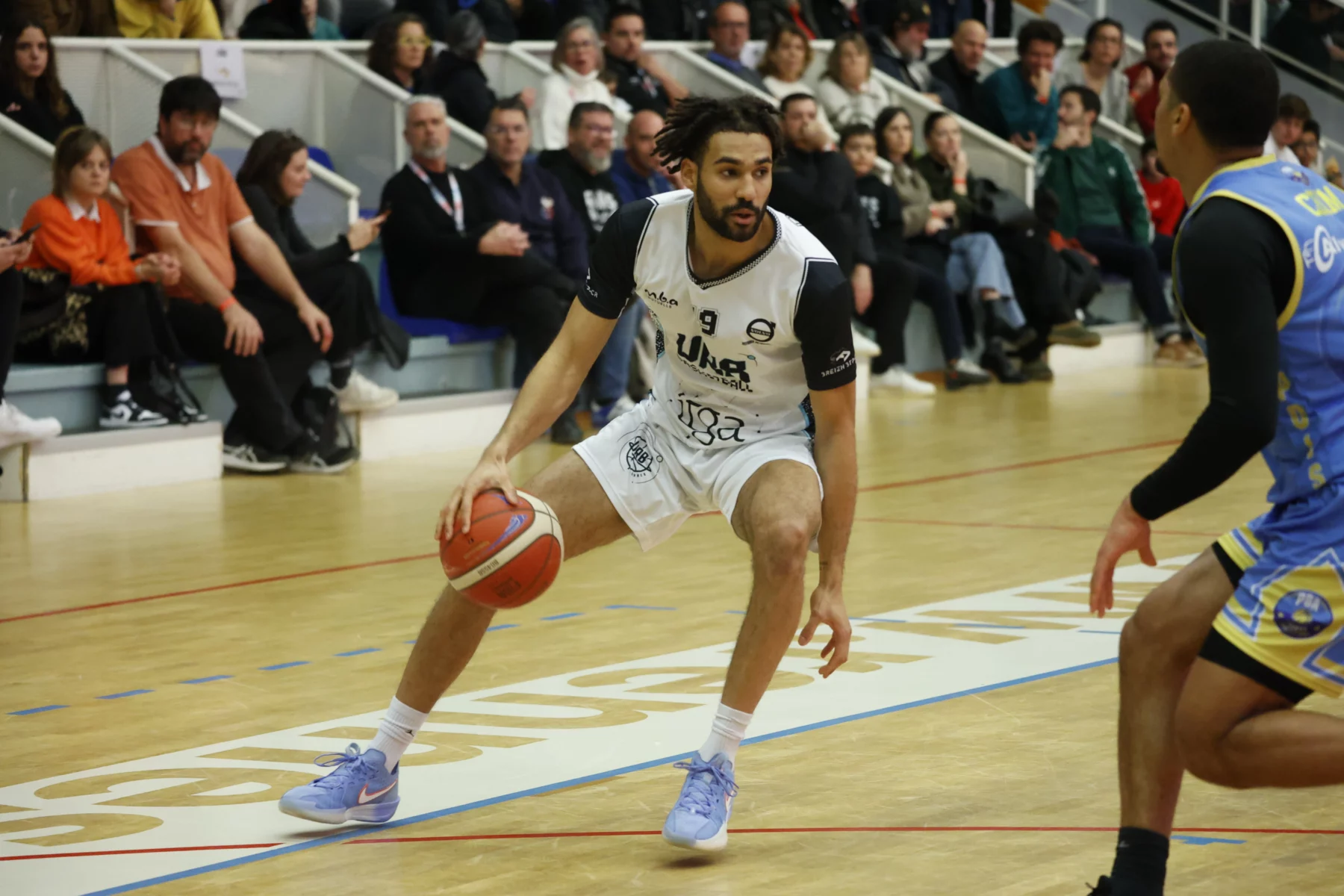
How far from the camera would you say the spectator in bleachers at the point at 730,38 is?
42.2 ft

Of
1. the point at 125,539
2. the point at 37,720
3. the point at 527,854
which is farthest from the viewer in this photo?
the point at 125,539

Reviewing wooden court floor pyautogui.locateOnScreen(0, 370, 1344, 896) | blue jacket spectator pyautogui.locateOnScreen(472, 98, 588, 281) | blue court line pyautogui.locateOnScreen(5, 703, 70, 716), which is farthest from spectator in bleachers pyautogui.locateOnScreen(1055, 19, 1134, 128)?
blue court line pyautogui.locateOnScreen(5, 703, 70, 716)

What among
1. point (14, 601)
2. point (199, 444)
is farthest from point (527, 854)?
point (199, 444)

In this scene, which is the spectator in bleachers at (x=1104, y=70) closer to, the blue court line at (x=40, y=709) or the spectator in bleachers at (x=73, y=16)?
the spectator in bleachers at (x=73, y=16)

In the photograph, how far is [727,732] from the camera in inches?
151

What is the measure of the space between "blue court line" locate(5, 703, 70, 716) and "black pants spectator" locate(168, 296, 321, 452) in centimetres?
413

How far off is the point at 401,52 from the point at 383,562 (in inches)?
179

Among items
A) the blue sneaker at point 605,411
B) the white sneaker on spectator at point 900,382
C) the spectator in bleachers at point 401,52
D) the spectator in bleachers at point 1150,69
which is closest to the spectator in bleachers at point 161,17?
the spectator in bleachers at point 401,52

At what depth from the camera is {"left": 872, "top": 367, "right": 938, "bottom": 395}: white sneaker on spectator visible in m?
12.2

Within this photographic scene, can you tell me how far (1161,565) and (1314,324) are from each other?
381 cm

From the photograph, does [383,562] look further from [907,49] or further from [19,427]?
[907,49]

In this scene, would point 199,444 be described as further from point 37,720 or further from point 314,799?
point 314,799

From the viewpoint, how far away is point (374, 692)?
5027mm

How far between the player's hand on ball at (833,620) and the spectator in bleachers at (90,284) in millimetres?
5445
